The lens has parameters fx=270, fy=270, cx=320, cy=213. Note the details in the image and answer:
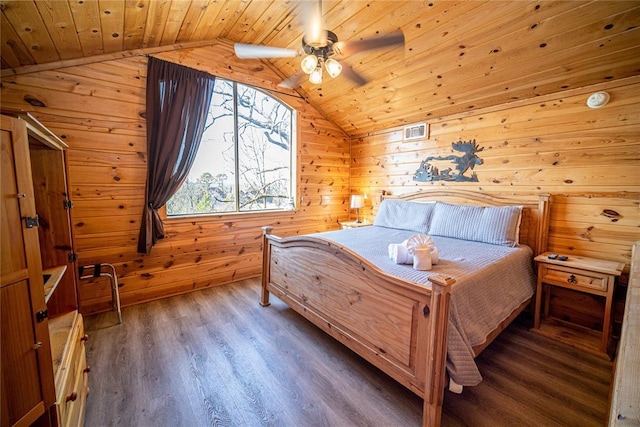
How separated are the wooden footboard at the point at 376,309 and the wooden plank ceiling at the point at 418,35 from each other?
5.53 ft

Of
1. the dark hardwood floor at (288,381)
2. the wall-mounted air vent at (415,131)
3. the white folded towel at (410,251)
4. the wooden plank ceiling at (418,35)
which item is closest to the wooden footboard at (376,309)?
the dark hardwood floor at (288,381)

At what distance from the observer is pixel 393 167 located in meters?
4.03

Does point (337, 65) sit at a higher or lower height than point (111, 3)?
lower

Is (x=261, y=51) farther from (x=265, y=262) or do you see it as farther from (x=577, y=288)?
(x=577, y=288)

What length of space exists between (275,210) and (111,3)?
2584mm

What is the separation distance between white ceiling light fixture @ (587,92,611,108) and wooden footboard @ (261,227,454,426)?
238 cm

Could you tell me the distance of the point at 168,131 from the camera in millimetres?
2857

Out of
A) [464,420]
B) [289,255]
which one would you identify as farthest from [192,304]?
[464,420]

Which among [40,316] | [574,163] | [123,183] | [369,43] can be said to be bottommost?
[40,316]

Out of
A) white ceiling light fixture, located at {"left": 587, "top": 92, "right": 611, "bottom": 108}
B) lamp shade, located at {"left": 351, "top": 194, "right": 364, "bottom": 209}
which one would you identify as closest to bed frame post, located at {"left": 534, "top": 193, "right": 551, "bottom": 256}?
white ceiling light fixture, located at {"left": 587, "top": 92, "right": 611, "bottom": 108}

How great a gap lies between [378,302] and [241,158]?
2724mm

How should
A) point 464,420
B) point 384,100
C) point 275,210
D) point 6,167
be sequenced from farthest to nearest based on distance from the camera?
1. point 275,210
2. point 384,100
3. point 464,420
4. point 6,167

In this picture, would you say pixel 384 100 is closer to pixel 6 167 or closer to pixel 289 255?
pixel 289 255

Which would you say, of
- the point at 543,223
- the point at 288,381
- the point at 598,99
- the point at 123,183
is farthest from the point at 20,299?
the point at 598,99
